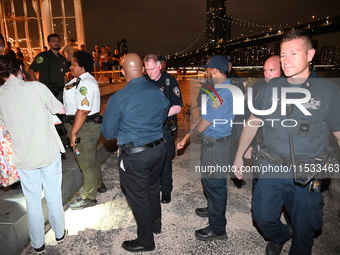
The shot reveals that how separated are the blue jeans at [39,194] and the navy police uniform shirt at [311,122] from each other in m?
2.15

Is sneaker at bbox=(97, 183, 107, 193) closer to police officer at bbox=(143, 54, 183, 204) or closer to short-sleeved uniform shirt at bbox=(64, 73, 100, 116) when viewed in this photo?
police officer at bbox=(143, 54, 183, 204)

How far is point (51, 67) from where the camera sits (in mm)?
4613

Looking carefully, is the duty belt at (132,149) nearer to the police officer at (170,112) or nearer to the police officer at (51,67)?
the police officer at (170,112)

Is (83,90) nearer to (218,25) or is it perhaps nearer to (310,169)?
(310,169)

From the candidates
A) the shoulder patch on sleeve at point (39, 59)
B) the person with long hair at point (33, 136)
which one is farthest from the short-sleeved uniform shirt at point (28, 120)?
the shoulder patch on sleeve at point (39, 59)

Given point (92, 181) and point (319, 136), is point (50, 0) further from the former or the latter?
point (319, 136)

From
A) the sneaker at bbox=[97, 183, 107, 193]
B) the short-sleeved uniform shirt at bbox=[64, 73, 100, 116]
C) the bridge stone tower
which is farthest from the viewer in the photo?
the bridge stone tower

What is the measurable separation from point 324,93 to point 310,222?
108 centimetres

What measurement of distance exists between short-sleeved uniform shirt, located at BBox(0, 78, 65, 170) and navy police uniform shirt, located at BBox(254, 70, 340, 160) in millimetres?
2093

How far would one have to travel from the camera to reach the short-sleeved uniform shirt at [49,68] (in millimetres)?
4582

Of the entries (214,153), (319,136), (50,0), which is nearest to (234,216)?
(214,153)

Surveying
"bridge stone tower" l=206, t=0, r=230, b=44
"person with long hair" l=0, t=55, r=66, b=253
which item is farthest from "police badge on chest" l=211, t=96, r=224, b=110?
"bridge stone tower" l=206, t=0, r=230, b=44

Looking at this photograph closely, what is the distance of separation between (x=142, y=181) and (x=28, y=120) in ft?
3.89

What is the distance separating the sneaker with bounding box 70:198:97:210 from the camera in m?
3.34
